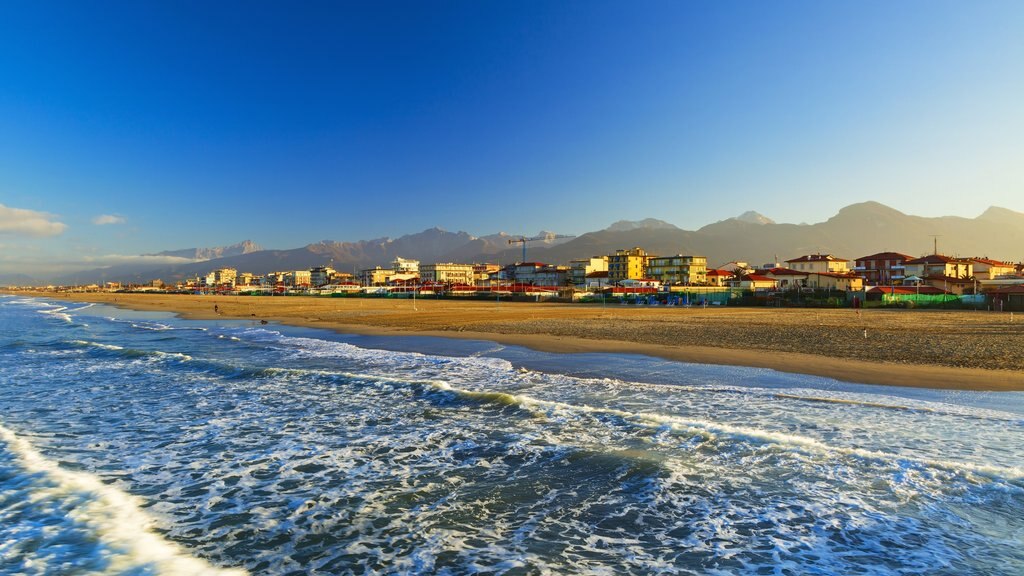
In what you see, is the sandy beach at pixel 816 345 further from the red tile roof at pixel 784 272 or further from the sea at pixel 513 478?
the red tile roof at pixel 784 272

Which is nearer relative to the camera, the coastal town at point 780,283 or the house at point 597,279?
the coastal town at point 780,283

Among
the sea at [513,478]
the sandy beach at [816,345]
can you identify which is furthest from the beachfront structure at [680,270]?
the sea at [513,478]

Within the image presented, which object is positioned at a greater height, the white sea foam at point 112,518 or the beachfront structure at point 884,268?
the beachfront structure at point 884,268

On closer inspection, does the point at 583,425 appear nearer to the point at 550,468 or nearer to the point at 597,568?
the point at 550,468

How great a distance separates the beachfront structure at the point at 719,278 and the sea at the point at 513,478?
89.4 metres

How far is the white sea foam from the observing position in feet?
14.6

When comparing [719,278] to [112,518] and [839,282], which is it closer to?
[839,282]

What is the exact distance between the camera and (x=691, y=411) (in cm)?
941

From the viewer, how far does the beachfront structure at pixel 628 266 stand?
121m

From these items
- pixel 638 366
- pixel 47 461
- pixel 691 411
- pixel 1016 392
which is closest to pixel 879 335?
pixel 1016 392

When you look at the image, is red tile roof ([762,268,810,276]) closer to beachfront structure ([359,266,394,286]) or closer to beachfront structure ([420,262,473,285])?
beachfront structure ([420,262,473,285])

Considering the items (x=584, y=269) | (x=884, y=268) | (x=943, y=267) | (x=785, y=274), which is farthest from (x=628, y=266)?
(x=943, y=267)

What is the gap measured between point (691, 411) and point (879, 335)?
54.1 ft

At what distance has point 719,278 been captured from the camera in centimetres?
9669
